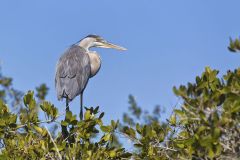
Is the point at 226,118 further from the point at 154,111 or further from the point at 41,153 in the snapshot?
the point at 154,111

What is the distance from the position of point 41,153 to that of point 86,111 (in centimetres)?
74

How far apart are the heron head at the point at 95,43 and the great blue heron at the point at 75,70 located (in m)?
0.09

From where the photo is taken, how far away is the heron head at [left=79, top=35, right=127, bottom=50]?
9867 millimetres

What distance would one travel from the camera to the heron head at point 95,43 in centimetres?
987

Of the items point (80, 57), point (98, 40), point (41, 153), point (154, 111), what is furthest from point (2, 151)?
point (154, 111)

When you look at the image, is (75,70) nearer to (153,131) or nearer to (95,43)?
(95,43)

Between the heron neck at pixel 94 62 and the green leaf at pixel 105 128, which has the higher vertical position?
the heron neck at pixel 94 62

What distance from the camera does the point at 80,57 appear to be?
29.7 ft

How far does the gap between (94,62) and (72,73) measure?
0.79 meters

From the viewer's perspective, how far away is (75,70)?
8.74 m

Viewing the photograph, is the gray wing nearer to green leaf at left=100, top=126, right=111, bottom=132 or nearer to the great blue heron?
the great blue heron

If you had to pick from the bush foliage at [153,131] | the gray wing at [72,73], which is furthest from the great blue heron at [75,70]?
the bush foliage at [153,131]

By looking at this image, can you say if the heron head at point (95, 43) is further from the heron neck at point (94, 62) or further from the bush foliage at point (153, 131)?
the bush foliage at point (153, 131)

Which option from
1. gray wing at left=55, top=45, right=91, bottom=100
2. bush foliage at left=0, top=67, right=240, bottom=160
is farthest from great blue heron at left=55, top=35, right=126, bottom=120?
bush foliage at left=0, top=67, right=240, bottom=160
